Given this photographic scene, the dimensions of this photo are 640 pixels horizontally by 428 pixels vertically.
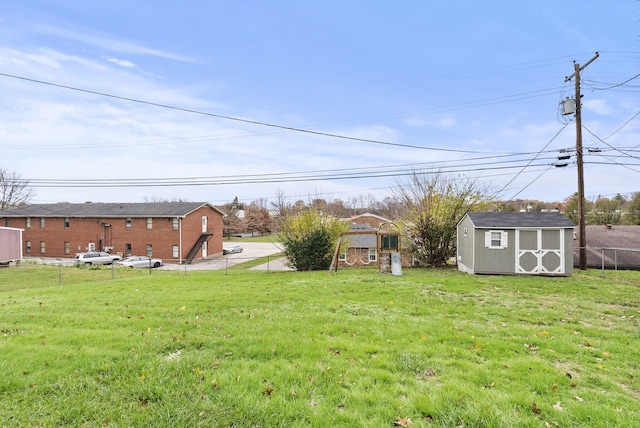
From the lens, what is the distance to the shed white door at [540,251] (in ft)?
46.3

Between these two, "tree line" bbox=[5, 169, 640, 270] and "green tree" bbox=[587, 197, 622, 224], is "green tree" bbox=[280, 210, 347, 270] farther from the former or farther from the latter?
"green tree" bbox=[587, 197, 622, 224]

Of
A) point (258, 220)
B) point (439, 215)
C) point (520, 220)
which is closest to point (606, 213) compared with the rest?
point (439, 215)

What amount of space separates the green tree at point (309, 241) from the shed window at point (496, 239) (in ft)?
27.3

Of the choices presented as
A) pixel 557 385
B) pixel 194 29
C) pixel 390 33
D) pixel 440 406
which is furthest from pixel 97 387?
pixel 390 33

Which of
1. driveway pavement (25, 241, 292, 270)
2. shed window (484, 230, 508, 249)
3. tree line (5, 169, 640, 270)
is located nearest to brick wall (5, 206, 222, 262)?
driveway pavement (25, 241, 292, 270)

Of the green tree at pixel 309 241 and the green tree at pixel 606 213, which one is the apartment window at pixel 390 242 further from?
the green tree at pixel 606 213

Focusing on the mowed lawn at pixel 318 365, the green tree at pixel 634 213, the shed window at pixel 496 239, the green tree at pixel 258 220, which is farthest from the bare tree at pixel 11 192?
the green tree at pixel 634 213

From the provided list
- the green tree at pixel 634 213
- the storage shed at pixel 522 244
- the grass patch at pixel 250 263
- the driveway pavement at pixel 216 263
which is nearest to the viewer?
the storage shed at pixel 522 244

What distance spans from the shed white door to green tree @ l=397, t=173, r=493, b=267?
4603 millimetres

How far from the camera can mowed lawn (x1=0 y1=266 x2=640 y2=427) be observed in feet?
9.73

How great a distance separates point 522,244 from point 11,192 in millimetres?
61789

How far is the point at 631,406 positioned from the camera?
3.12m

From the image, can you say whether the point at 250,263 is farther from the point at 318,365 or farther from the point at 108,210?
the point at 318,365

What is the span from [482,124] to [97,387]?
72.7 feet
